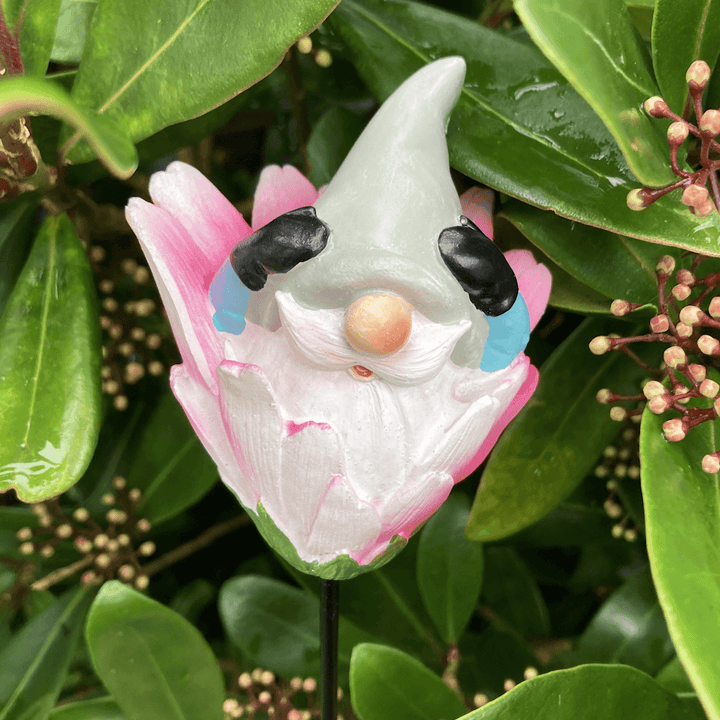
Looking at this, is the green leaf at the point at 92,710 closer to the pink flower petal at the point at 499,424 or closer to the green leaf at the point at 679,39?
the pink flower petal at the point at 499,424

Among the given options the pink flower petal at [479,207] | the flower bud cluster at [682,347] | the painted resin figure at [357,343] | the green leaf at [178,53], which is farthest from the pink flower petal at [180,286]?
the flower bud cluster at [682,347]

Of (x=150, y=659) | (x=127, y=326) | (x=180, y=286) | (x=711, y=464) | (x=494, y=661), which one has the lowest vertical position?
(x=494, y=661)

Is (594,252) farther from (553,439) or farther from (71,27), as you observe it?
(71,27)

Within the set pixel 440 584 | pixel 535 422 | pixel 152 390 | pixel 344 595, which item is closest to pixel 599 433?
pixel 535 422

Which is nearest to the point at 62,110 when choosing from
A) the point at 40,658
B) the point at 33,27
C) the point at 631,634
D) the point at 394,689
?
the point at 33,27

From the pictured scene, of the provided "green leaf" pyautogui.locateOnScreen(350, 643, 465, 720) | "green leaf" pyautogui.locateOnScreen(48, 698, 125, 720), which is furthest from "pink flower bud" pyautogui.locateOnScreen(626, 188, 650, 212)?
"green leaf" pyautogui.locateOnScreen(48, 698, 125, 720)

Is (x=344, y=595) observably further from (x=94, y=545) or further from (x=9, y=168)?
(x=9, y=168)
